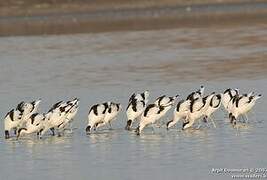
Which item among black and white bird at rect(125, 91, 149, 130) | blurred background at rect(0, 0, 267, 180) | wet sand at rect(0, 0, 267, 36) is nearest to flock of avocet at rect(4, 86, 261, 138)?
A: black and white bird at rect(125, 91, 149, 130)

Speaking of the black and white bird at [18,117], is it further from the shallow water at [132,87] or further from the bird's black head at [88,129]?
the bird's black head at [88,129]

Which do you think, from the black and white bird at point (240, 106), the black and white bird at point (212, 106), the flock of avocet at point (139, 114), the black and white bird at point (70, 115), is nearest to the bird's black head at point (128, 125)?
the flock of avocet at point (139, 114)

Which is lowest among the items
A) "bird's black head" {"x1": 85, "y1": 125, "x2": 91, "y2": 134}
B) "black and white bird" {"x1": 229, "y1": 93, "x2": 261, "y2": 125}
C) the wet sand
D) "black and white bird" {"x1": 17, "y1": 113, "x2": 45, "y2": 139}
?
"bird's black head" {"x1": 85, "y1": 125, "x2": 91, "y2": 134}

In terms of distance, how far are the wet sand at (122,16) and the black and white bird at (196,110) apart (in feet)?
77.4

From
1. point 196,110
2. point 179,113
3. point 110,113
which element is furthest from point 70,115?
point 196,110

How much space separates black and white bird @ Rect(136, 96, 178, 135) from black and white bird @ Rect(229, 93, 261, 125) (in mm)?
1091

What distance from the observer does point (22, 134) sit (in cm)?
1864

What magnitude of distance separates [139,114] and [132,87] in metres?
5.01

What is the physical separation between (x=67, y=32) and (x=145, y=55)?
1381 cm

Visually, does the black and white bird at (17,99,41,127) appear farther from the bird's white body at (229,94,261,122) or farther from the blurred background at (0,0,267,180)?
the bird's white body at (229,94,261,122)

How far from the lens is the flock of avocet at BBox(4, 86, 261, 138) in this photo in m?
18.3

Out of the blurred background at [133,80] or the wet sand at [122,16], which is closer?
the blurred background at [133,80]

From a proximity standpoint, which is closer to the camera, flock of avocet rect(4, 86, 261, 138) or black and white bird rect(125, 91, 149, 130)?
flock of avocet rect(4, 86, 261, 138)

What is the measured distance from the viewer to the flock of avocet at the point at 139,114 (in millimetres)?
18281
